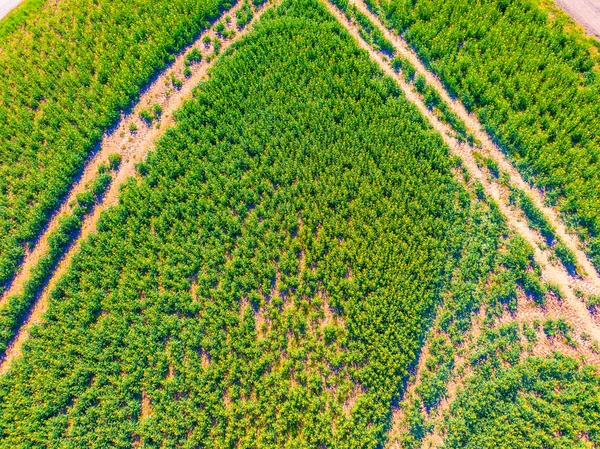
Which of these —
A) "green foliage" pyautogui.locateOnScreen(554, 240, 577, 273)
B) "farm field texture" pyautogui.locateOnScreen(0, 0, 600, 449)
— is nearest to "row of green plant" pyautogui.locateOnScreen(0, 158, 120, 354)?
"farm field texture" pyautogui.locateOnScreen(0, 0, 600, 449)

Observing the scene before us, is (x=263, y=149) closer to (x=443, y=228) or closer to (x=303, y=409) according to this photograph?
(x=443, y=228)

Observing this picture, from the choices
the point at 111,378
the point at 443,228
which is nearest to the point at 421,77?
the point at 443,228

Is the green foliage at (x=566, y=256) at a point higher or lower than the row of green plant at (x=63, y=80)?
lower

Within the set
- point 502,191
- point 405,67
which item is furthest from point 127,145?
point 502,191

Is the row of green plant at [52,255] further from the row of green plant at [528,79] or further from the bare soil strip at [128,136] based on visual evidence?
the row of green plant at [528,79]

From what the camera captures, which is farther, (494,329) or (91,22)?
(91,22)

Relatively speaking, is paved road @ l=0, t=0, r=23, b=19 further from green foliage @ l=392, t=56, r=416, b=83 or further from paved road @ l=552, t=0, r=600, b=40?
paved road @ l=552, t=0, r=600, b=40

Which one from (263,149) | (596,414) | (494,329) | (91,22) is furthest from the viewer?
(91,22)

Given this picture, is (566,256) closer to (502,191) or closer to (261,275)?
(502,191)

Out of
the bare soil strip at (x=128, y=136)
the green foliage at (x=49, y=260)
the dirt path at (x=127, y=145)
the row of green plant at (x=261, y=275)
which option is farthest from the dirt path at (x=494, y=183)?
the green foliage at (x=49, y=260)
